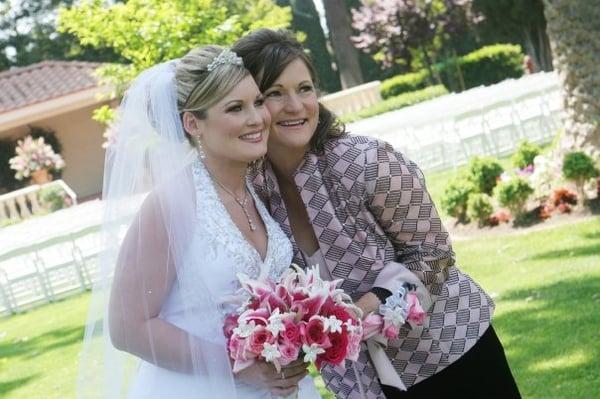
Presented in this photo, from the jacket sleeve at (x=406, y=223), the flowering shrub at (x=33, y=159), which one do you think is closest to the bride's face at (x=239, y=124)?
the jacket sleeve at (x=406, y=223)

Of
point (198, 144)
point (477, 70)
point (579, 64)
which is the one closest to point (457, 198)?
point (579, 64)

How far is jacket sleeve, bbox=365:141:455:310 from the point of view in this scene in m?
3.03

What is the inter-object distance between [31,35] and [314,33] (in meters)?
14.3

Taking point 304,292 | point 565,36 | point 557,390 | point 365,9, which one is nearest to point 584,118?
point 565,36

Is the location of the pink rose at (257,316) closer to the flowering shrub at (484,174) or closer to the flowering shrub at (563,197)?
the flowering shrub at (563,197)

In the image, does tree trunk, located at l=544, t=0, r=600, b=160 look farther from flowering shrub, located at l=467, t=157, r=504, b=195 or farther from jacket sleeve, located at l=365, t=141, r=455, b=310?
jacket sleeve, located at l=365, t=141, r=455, b=310

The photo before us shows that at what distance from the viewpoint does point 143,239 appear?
277 centimetres

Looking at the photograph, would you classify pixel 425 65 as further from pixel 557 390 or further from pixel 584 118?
pixel 557 390

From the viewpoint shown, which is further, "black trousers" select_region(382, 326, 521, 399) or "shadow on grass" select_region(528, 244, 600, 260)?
"shadow on grass" select_region(528, 244, 600, 260)

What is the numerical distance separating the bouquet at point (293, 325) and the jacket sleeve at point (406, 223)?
0.37 m

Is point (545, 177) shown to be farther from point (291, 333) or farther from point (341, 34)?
point (341, 34)

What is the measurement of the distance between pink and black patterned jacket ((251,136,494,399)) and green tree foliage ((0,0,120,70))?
41.4 metres

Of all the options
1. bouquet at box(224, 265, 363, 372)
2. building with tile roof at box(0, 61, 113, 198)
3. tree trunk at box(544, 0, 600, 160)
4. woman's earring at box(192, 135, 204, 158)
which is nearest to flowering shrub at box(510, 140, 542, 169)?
tree trunk at box(544, 0, 600, 160)

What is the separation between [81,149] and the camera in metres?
30.6
